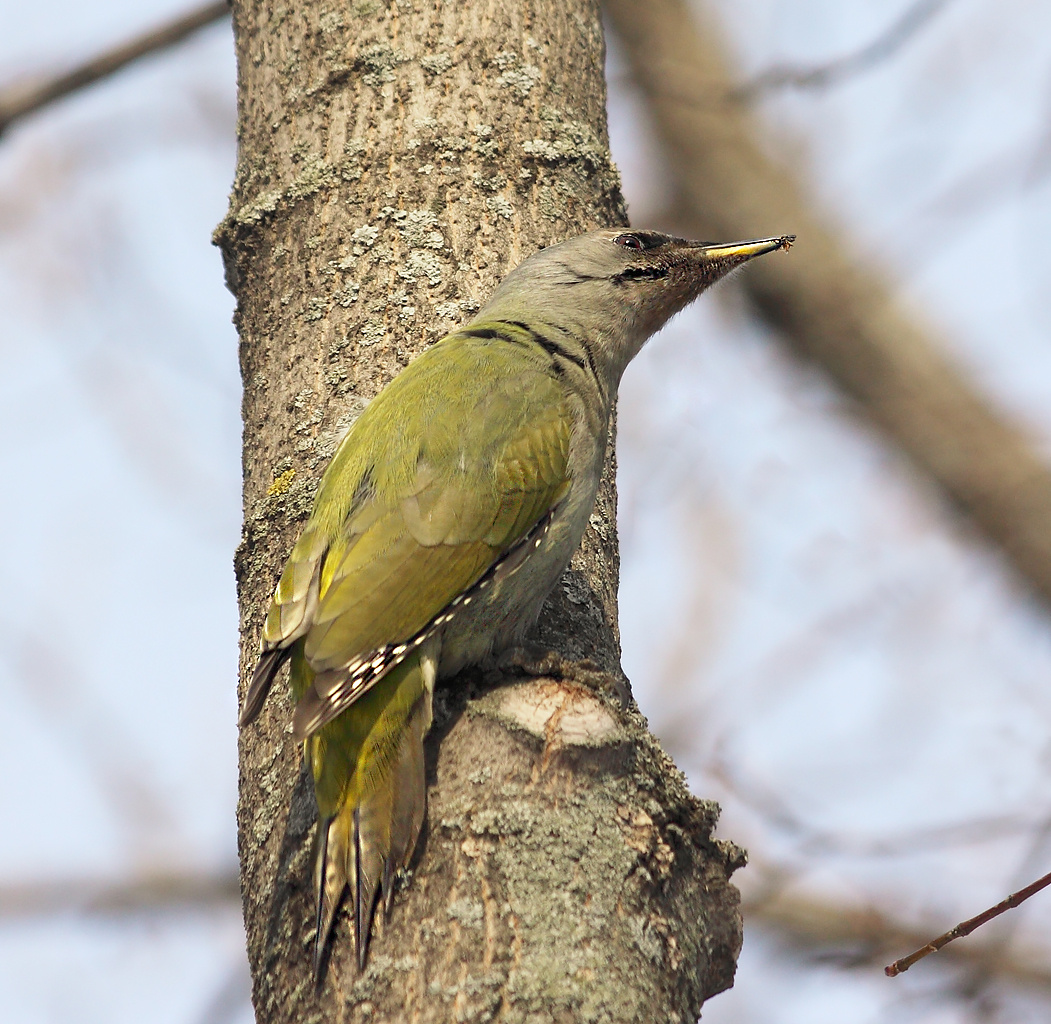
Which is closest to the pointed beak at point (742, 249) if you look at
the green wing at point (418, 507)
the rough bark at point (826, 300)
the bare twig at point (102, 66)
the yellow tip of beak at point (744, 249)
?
the yellow tip of beak at point (744, 249)

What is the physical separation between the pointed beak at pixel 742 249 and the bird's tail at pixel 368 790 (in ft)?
5.61

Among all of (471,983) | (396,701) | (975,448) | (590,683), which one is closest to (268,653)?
(396,701)

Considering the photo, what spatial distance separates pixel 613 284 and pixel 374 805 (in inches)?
70.8

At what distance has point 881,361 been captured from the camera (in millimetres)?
6855

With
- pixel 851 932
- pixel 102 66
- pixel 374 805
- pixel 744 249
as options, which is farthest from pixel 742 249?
pixel 851 932

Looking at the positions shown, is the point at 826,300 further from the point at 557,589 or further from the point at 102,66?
the point at 557,589

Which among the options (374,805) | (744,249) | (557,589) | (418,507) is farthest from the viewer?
(744,249)

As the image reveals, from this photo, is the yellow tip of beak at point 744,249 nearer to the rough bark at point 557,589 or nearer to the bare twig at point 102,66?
the rough bark at point 557,589

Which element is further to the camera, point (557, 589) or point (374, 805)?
point (557, 589)

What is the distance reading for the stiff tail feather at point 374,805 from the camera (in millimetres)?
2170

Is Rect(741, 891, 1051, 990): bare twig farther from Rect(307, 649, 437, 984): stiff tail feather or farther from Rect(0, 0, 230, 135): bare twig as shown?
Rect(0, 0, 230, 135): bare twig

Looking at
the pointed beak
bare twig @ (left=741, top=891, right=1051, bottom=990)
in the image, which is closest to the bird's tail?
the pointed beak

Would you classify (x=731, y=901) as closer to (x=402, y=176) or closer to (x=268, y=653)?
(x=268, y=653)

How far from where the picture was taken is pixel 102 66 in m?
4.07
